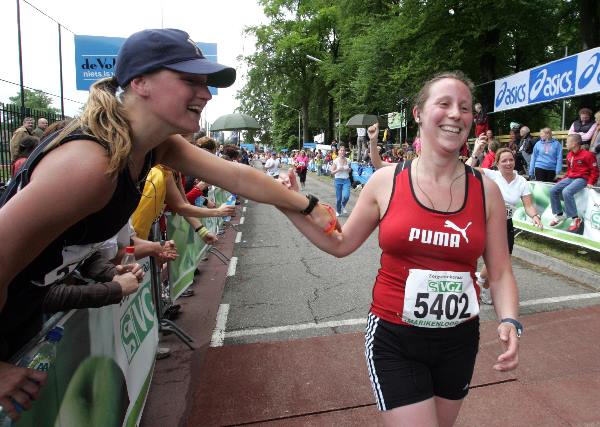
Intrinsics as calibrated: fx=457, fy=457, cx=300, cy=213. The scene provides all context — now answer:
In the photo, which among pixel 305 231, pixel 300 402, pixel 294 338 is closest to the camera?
pixel 305 231

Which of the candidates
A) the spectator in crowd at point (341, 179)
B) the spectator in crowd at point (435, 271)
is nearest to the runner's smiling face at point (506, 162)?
the spectator in crowd at point (435, 271)

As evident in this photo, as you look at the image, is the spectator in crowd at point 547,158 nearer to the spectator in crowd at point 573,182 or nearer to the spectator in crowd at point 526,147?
the spectator in crowd at point 526,147

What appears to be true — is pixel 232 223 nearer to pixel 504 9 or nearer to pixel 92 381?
pixel 92 381

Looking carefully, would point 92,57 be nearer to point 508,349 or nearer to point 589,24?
point 508,349

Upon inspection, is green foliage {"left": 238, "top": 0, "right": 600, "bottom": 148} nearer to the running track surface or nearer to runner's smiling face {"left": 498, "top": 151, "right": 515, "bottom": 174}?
runner's smiling face {"left": 498, "top": 151, "right": 515, "bottom": 174}

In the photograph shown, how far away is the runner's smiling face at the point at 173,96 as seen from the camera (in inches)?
57.9

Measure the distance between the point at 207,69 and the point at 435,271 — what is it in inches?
47.6

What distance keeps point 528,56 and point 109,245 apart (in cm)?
2497

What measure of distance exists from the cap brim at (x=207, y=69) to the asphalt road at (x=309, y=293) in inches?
137

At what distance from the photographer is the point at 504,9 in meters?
16.9

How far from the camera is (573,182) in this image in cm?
763

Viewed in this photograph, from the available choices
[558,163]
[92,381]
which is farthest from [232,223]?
[92,381]

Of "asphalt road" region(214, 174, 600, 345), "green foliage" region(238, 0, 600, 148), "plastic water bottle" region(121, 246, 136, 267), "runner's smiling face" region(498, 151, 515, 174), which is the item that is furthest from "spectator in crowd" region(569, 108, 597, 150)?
"plastic water bottle" region(121, 246, 136, 267)

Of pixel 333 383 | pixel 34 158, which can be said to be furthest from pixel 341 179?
pixel 34 158
